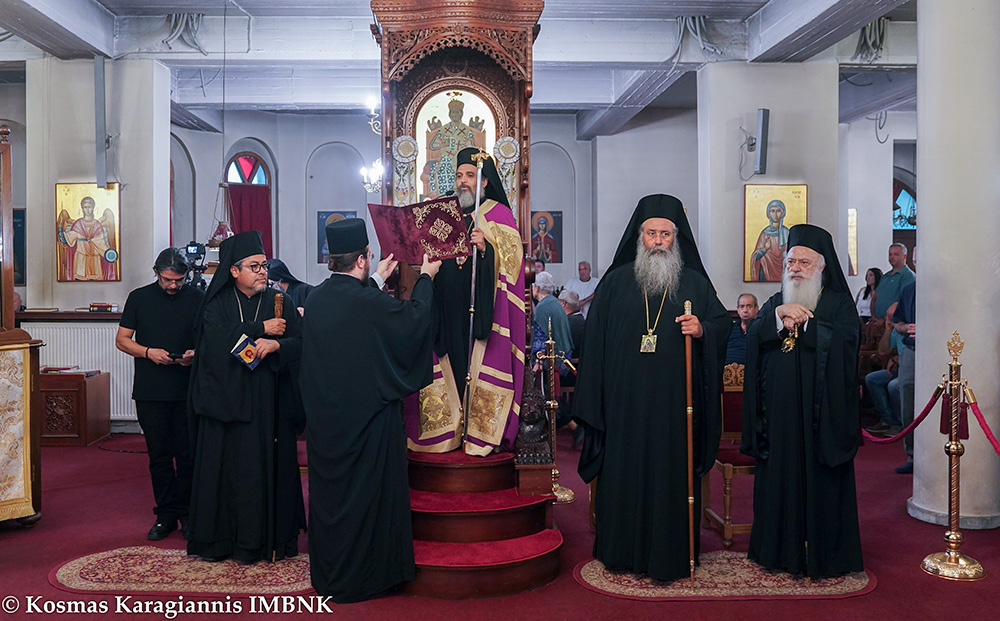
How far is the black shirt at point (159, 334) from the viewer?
17.2 ft

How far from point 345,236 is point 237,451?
4.84 ft

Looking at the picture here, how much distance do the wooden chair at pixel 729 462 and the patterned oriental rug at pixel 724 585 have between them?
472 millimetres

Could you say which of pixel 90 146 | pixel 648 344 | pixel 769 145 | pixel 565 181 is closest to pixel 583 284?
pixel 565 181

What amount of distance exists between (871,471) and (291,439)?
5.29 m

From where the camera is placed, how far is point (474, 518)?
4.62m

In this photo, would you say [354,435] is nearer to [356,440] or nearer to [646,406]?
[356,440]

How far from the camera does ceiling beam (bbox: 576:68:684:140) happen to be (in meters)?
10.5

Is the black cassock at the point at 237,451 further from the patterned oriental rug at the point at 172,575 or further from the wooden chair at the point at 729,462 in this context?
the wooden chair at the point at 729,462

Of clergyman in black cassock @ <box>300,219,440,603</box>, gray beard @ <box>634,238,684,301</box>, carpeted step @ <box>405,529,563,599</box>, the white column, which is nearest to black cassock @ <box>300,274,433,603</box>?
clergyman in black cassock @ <box>300,219,440,603</box>

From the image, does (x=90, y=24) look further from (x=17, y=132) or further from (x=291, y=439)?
(x=291, y=439)

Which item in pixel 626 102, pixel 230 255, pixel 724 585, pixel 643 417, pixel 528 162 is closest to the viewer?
pixel 724 585

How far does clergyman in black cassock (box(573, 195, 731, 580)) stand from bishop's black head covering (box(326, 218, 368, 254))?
56.8 inches

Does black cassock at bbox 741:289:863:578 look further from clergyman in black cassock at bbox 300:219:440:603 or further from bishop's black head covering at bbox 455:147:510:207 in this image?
clergyman in black cassock at bbox 300:219:440:603

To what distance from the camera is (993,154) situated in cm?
562
